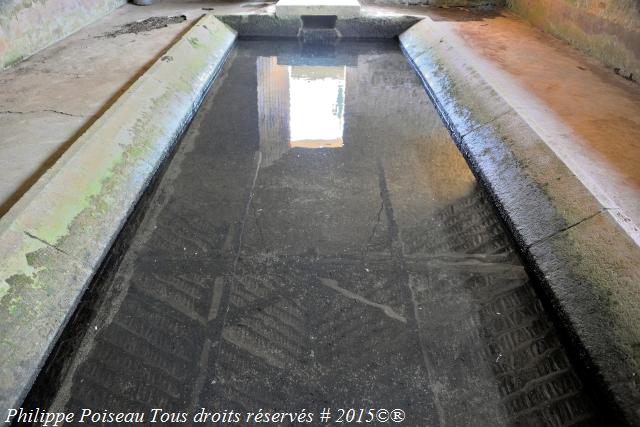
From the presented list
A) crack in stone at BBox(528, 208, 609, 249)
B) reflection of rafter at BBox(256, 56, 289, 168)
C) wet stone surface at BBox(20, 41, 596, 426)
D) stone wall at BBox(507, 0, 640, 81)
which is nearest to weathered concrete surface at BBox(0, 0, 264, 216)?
wet stone surface at BBox(20, 41, 596, 426)

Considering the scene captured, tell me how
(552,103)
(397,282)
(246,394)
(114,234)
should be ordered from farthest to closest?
1. (552,103)
2. (114,234)
3. (397,282)
4. (246,394)

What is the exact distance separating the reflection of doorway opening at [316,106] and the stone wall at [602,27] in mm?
2356

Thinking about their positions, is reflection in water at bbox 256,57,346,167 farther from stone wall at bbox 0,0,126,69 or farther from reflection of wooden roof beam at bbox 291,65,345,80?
stone wall at bbox 0,0,126,69

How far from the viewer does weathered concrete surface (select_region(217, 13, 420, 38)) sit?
5.78 m

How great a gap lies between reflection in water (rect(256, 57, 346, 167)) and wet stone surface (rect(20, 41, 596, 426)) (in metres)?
0.05

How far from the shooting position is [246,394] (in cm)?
158

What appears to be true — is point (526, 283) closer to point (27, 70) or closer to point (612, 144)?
point (612, 144)

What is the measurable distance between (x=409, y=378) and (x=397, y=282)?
52 centimetres

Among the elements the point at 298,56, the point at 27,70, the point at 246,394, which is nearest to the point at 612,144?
the point at 246,394

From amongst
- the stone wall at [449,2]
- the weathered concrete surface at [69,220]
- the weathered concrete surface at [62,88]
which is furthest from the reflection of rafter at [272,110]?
the stone wall at [449,2]

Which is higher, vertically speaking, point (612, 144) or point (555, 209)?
point (612, 144)

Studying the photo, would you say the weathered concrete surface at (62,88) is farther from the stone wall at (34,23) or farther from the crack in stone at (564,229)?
the crack in stone at (564,229)

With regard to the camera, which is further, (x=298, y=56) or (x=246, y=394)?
(x=298, y=56)

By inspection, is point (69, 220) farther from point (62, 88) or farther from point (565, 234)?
point (565, 234)
